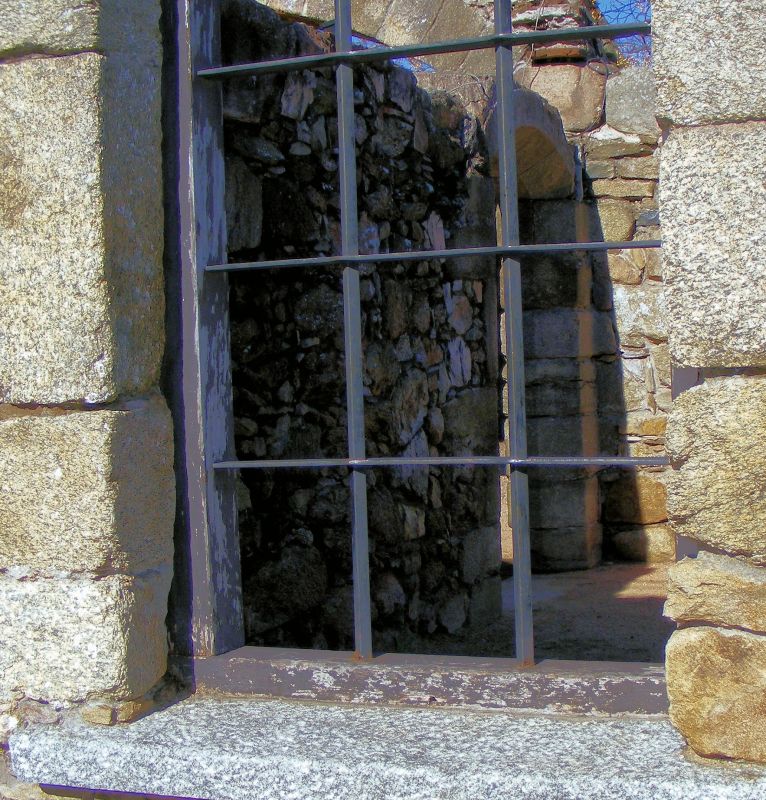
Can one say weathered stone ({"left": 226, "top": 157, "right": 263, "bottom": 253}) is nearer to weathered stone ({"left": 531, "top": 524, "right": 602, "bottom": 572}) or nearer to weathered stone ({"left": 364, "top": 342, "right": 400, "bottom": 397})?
weathered stone ({"left": 364, "top": 342, "right": 400, "bottom": 397})

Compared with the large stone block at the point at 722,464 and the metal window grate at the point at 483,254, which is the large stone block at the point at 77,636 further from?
the large stone block at the point at 722,464

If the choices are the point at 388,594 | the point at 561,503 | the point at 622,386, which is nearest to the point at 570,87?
the point at 622,386

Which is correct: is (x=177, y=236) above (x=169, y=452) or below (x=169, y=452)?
above

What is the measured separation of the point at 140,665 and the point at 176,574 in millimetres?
221

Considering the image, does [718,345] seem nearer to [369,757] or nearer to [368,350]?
[369,757]

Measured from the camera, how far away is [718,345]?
1.69 m

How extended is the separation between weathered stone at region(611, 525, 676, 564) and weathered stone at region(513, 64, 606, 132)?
8.52 feet

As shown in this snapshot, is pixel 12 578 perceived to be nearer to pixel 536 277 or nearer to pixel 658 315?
pixel 536 277

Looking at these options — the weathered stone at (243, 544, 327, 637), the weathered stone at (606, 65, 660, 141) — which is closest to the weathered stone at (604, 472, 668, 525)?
the weathered stone at (606, 65, 660, 141)

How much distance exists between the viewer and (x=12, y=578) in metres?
2.07

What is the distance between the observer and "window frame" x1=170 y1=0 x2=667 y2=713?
1991mm

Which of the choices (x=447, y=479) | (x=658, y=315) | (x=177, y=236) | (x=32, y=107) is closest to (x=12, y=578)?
(x=177, y=236)

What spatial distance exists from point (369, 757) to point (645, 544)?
16.2 ft

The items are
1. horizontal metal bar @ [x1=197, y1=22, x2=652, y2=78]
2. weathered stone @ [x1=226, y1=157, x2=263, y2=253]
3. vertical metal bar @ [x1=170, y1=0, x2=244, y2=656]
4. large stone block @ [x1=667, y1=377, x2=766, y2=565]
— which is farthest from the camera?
weathered stone @ [x1=226, y1=157, x2=263, y2=253]
